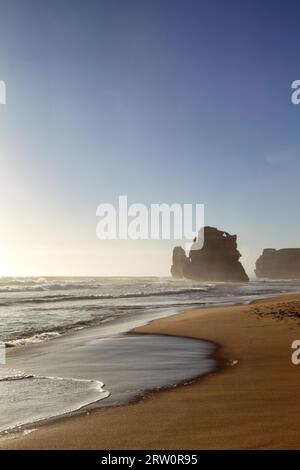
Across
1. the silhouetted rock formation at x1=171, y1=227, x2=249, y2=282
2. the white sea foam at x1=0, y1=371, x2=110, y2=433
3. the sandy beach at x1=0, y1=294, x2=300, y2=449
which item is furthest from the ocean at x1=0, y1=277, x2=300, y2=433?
the silhouetted rock formation at x1=171, y1=227, x2=249, y2=282

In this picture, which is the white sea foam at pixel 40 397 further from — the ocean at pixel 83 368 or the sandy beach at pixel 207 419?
the sandy beach at pixel 207 419

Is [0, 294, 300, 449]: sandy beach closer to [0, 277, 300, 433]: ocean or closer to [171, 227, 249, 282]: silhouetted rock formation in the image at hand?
[0, 277, 300, 433]: ocean

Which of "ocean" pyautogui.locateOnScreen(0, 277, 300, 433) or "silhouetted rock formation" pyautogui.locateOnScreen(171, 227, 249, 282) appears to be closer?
"ocean" pyautogui.locateOnScreen(0, 277, 300, 433)

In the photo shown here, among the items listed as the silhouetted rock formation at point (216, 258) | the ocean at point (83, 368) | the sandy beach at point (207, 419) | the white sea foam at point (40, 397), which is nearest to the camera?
the sandy beach at point (207, 419)

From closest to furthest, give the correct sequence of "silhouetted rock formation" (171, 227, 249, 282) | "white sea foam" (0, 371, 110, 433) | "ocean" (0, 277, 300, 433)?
1. "white sea foam" (0, 371, 110, 433)
2. "ocean" (0, 277, 300, 433)
3. "silhouetted rock formation" (171, 227, 249, 282)

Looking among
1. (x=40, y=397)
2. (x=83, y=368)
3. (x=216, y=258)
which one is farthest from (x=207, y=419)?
(x=216, y=258)

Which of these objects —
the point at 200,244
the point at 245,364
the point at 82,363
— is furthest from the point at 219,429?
the point at 200,244

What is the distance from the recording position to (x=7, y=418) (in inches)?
236

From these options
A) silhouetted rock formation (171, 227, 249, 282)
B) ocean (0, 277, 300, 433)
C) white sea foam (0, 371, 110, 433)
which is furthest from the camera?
silhouetted rock formation (171, 227, 249, 282)

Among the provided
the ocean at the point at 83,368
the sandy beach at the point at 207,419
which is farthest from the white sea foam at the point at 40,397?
the sandy beach at the point at 207,419

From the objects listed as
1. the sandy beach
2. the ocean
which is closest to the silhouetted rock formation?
the ocean

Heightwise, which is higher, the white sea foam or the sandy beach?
the sandy beach

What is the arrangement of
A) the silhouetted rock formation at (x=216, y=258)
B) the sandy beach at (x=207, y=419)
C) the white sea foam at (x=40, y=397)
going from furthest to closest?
1. the silhouetted rock formation at (x=216, y=258)
2. the white sea foam at (x=40, y=397)
3. the sandy beach at (x=207, y=419)
